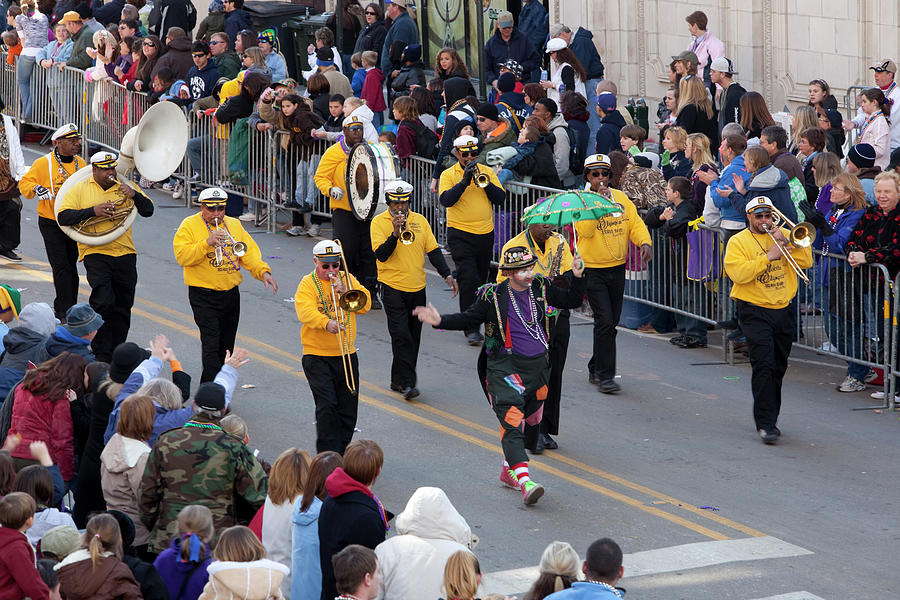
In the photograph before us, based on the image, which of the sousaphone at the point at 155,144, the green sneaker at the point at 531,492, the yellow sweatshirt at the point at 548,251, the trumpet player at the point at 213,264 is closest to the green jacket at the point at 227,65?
the sousaphone at the point at 155,144

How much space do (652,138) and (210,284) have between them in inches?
429

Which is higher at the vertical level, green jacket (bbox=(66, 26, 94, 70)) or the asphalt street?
green jacket (bbox=(66, 26, 94, 70))

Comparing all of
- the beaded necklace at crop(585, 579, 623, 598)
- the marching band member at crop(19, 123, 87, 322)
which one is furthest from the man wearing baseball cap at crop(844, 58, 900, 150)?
the beaded necklace at crop(585, 579, 623, 598)

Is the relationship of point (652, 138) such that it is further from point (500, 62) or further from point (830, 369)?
point (830, 369)

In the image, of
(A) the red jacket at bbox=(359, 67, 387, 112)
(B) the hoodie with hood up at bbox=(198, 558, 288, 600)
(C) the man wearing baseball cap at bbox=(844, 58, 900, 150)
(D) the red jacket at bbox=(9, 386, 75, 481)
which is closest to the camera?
(B) the hoodie with hood up at bbox=(198, 558, 288, 600)

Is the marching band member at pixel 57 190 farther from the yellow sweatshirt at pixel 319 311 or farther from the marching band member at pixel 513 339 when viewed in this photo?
the marching band member at pixel 513 339

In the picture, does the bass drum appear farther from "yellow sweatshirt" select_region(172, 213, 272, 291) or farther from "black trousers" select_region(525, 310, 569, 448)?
"black trousers" select_region(525, 310, 569, 448)

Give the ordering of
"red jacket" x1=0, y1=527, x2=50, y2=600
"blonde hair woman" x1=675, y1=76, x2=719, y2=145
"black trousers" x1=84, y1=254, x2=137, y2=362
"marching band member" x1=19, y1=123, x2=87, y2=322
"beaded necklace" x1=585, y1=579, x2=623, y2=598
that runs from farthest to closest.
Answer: "blonde hair woman" x1=675, y1=76, x2=719, y2=145 → "marching band member" x1=19, y1=123, x2=87, y2=322 → "black trousers" x1=84, y1=254, x2=137, y2=362 → "red jacket" x1=0, y1=527, x2=50, y2=600 → "beaded necklace" x1=585, y1=579, x2=623, y2=598

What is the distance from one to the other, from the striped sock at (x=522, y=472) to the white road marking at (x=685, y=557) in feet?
3.82

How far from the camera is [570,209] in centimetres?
1258

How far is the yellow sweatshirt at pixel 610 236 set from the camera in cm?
1338

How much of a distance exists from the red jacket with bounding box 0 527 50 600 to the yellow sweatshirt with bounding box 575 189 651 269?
7.19 meters

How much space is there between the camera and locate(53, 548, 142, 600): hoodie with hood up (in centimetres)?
711

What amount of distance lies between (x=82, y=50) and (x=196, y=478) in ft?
51.9
